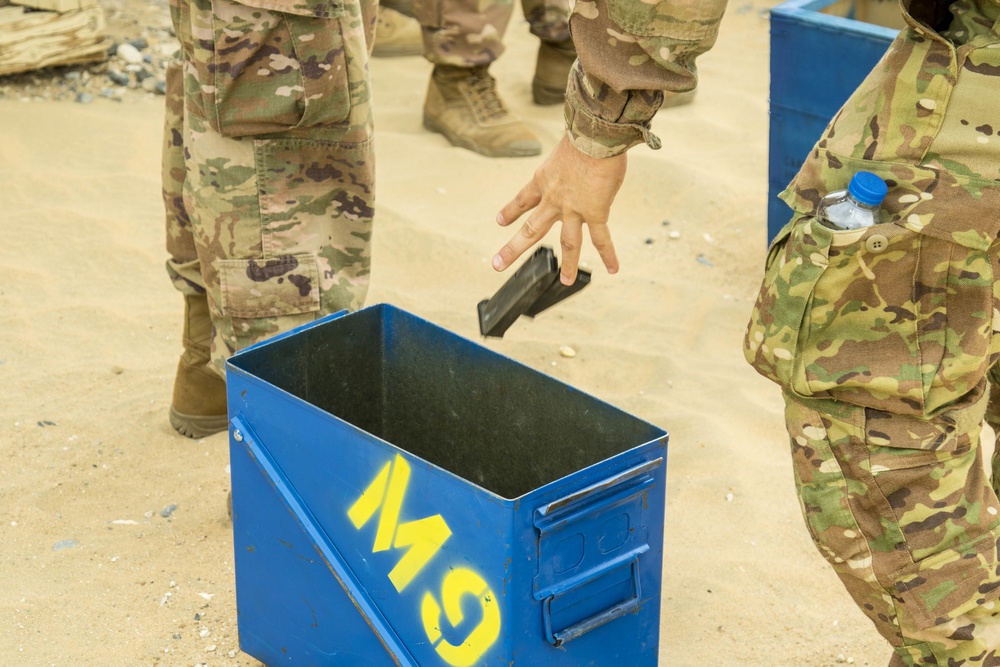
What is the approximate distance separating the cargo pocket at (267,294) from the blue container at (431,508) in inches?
11.0

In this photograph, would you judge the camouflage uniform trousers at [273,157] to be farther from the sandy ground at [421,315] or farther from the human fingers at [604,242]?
the human fingers at [604,242]

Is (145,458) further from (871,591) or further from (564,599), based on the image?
(871,591)

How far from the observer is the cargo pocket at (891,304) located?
162 cm

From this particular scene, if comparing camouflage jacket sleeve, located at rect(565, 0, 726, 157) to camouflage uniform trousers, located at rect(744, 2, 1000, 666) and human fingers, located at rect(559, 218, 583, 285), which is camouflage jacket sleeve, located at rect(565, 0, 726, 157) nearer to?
human fingers, located at rect(559, 218, 583, 285)

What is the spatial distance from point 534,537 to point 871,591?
0.51 meters

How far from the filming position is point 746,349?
1818 mm

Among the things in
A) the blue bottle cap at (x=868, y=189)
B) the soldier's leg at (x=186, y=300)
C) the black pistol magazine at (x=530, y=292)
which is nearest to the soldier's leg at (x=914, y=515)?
the blue bottle cap at (x=868, y=189)

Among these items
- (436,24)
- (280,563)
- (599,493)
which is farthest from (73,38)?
(599,493)

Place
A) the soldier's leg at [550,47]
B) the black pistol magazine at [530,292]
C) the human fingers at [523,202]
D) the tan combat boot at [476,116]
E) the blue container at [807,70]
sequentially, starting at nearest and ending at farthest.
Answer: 1. the human fingers at [523,202]
2. the black pistol magazine at [530,292]
3. the blue container at [807,70]
4. the tan combat boot at [476,116]
5. the soldier's leg at [550,47]

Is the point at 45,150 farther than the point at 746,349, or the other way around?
the point at 45,150

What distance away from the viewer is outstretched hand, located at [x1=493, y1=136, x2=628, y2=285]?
1.94 meters

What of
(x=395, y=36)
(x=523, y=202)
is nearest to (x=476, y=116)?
(x=395, y=36)

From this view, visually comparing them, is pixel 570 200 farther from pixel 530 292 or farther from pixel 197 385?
pixel 197 385

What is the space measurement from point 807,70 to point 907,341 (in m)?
1.97
